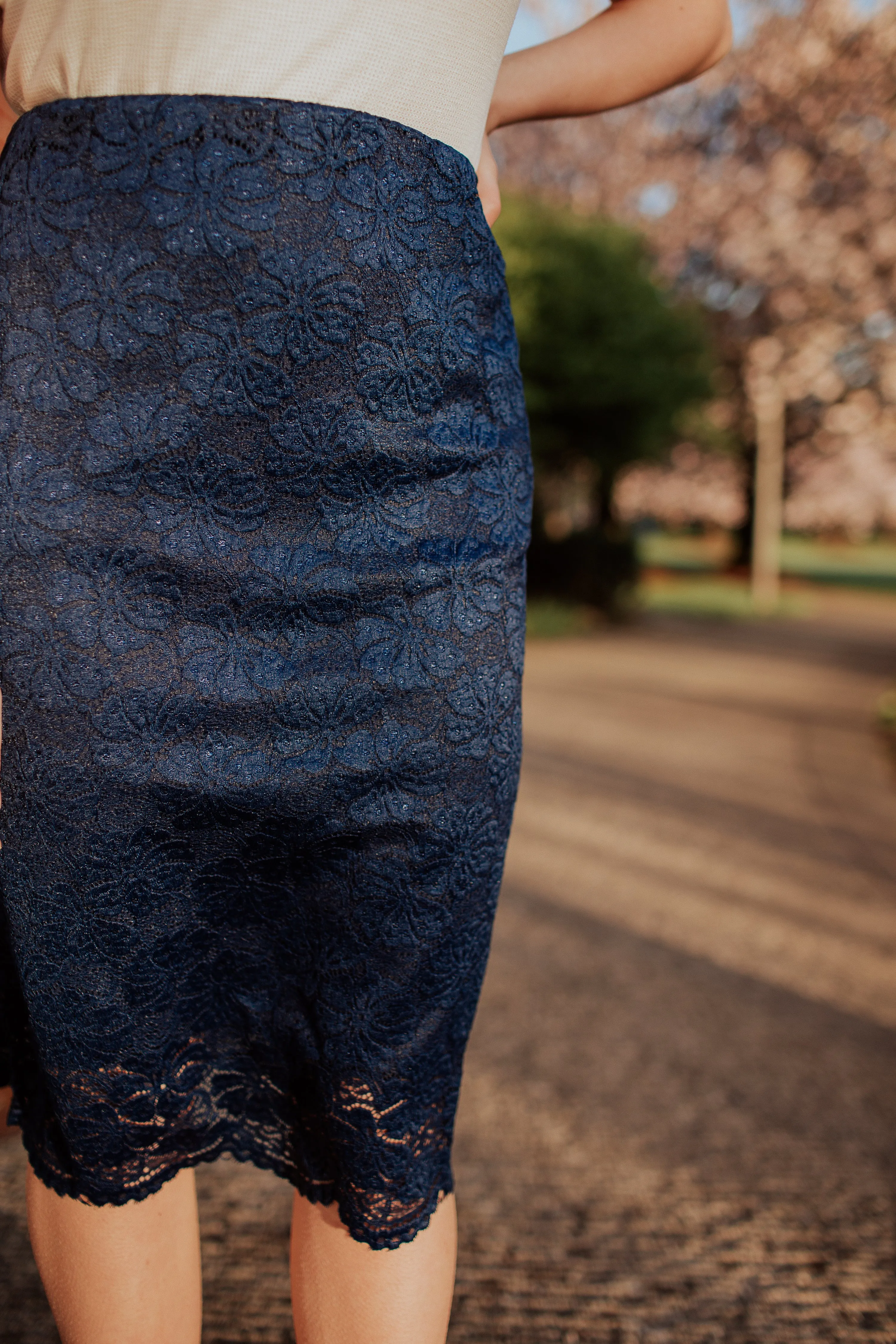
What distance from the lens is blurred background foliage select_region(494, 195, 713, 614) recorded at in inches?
406

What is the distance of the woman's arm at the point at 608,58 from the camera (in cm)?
110

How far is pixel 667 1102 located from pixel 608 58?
76.1 inches

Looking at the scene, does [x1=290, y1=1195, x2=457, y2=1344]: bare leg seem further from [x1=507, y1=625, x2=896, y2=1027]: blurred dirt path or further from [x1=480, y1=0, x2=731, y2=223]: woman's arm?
[x1=507, y1=625, x2=896, y2=1027]: blurred dirt path

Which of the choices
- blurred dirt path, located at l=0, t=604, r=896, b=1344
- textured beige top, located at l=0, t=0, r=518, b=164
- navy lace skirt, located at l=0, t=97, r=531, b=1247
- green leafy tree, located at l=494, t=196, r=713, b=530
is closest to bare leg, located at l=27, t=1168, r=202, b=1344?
navy lace skirt, located at l=0, t=97, r=531, b=1247

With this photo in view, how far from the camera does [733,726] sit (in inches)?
237

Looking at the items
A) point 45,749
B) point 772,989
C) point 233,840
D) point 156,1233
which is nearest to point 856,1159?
point 772,989

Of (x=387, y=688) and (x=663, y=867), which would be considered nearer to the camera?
(x=387, y=688)

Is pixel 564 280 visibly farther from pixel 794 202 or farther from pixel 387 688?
pixel 387 688

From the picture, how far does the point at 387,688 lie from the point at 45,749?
0.30 metres

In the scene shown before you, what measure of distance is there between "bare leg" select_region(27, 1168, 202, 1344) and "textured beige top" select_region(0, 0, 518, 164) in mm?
1043

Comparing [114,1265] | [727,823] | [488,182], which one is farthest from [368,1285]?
[727,823]

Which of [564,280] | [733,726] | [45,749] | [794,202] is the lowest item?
[733,726]

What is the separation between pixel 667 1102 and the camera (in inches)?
81.5

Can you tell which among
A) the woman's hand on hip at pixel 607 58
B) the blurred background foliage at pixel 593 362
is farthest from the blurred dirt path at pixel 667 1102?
the blurred background foliage at pixel 593 362
